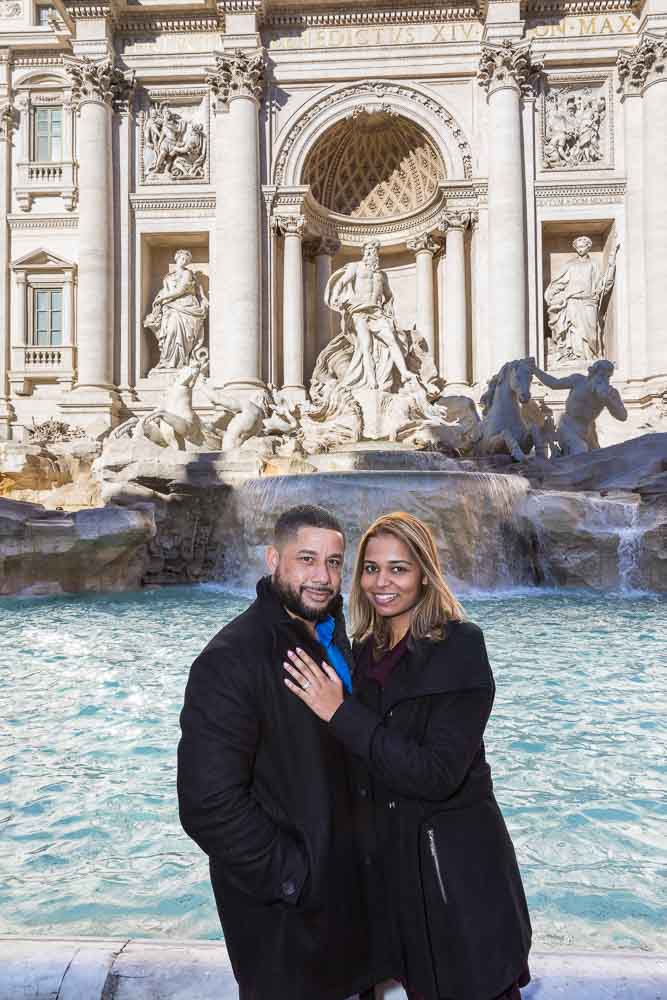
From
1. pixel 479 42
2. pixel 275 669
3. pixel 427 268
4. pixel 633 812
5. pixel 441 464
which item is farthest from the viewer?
pixel 427 268

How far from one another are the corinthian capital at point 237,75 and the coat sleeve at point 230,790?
58.6 ft

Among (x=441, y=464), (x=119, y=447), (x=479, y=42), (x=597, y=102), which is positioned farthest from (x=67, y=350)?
(x=597, y=102)

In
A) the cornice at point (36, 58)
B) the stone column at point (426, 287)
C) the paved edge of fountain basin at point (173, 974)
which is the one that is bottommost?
the paved edge of fountain basin at point (173, 974)

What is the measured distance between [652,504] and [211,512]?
5424mm

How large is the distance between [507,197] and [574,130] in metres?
2.43

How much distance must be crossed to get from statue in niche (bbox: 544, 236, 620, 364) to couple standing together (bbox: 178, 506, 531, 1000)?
16593 mm

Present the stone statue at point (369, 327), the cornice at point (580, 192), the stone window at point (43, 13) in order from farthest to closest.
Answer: the stone window at point (43, 13) < the cornice at point (580, 192) < the stone statue at point (369, 327)

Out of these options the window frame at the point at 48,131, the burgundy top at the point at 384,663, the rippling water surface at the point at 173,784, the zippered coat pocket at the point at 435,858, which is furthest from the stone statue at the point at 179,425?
the zippered coat pocket at the point at 435,858

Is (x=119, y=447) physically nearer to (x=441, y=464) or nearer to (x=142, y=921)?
(x=441, y=464)

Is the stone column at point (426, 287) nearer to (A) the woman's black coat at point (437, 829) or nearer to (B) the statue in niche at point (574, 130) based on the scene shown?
(B) the statue in niche at point (574, 130)

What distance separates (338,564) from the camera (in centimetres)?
150

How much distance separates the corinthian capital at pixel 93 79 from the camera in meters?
16.5

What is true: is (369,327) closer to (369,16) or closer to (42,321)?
(369,16)

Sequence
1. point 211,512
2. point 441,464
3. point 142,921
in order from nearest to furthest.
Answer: point 142,921 → point 211,512 → point 441,464
